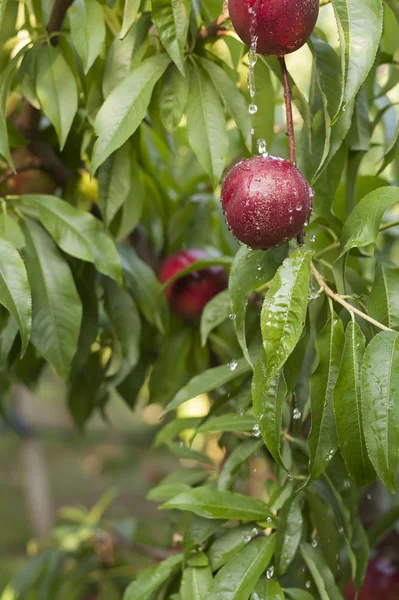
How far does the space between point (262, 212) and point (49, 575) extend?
767 millimetres

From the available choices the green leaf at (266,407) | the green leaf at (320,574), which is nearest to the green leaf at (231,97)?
the green leaf at (266,407)

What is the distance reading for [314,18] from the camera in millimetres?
449

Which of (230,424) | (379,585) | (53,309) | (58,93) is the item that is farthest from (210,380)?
(379,585)

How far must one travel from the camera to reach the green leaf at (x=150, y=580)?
55cm

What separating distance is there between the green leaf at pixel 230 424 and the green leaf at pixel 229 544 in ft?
0.25

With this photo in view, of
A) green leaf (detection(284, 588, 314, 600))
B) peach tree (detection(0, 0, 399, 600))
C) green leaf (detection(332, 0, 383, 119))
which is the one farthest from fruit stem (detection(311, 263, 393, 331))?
green leaf (detection(284, 588, 314, 600))

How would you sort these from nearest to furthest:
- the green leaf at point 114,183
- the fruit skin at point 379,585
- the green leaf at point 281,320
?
the green leaf at point 281,320 < the green leaf at point 114,183 < the fruit skin at point 379,585

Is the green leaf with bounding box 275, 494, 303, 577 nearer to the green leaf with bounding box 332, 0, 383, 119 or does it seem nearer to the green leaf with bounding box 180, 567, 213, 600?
the green leaf with bounding box 180, 567, 213, 600

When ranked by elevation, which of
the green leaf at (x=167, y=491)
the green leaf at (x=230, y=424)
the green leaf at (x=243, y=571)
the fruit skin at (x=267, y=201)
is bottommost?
the green leaf at (x=167, y=491)

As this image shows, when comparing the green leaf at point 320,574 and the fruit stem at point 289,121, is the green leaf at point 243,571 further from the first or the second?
the fruit stem at point 289,121

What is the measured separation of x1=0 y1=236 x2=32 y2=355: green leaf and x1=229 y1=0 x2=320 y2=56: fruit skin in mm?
219

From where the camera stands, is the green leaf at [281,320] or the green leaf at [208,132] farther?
the green leaf at [208,132]

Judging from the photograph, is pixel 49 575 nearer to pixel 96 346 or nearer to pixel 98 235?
pixel 96 346

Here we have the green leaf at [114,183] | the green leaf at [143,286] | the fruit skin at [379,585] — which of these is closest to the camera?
the green leaf at [114,183]
